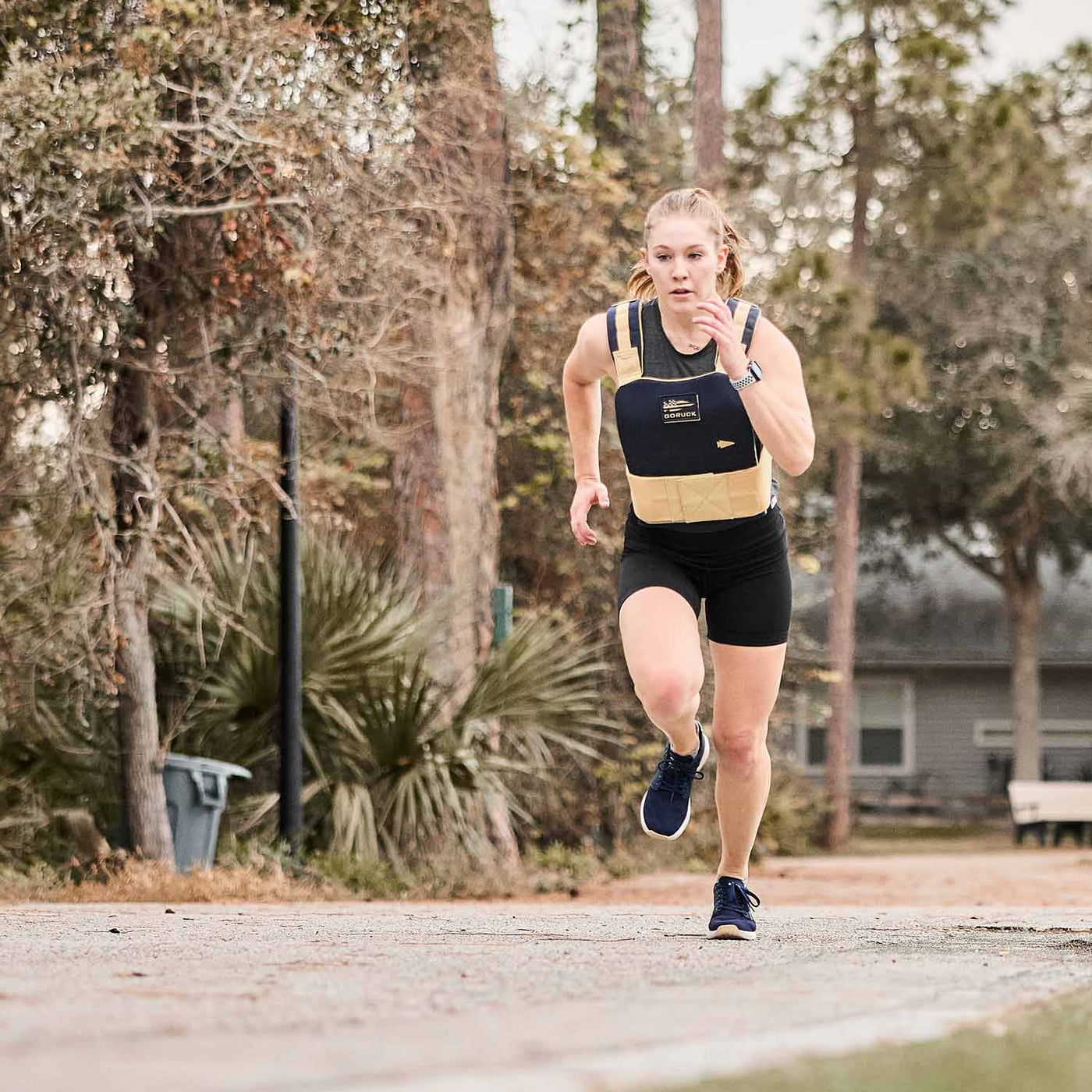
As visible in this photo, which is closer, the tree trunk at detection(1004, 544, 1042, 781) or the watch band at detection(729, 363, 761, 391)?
the watch band at detection(729, 363, 761, 391)

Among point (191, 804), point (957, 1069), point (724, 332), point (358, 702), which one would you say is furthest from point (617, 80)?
point (957, 1069)

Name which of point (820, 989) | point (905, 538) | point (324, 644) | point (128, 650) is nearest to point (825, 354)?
point (905, 538)

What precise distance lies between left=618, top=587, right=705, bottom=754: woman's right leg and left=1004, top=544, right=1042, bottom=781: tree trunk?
84.5 ft

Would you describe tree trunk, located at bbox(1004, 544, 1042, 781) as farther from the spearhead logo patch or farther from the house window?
the spearhead logo patch

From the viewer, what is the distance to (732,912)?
5754 mm

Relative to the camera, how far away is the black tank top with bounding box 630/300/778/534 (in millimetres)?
5477

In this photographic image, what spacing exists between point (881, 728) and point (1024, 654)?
348cm

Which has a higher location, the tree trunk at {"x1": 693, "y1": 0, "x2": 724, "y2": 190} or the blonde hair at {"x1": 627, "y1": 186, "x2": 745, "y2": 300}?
the tree trunk at {"x1": 693, "y1": 0, "x2": 724, "y2": 190}

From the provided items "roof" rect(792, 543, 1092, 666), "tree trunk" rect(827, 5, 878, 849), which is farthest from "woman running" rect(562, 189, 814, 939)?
"roof" rect(792, 543, 1092, 666)

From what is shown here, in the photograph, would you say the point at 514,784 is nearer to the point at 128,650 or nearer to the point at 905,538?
the point at 128,650

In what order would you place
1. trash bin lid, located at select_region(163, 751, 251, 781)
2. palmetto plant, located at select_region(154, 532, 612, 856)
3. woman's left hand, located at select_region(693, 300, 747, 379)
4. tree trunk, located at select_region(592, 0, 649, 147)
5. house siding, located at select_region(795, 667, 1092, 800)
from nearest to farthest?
woman's left hand, located at select_region(693, 300, 747, 379)
trash bin lid, located at select_region(163, 751, 251, 781)
palmetto plant, located at select_region(154, 532, 612, 856)
tree trunk, located at select_region(592, 0, 649, 147)
house siding, located at select_region(795, 667, 1092, 800)

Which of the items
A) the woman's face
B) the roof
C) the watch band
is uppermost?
the roof

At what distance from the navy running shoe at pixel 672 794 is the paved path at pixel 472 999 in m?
0.37

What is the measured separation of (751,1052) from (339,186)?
884 centimetres
